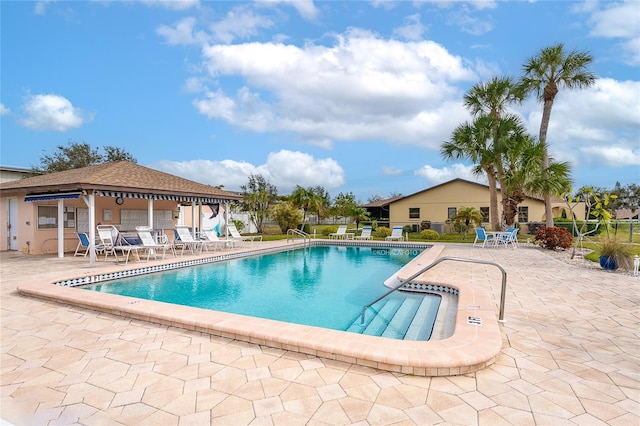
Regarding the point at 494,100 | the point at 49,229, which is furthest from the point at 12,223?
the point at 494,100

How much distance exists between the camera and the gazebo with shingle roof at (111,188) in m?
11.7

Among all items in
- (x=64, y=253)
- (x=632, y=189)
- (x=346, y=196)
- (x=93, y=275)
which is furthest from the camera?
(x=632, y=189)

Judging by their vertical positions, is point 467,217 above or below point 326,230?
above

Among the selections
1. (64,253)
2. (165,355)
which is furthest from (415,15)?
(64,253)

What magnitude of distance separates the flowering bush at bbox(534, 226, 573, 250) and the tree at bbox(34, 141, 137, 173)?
2990 cm

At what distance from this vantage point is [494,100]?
19656 millimetres

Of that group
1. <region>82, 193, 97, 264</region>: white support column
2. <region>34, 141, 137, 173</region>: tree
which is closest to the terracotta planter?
<region>82, 193, 97, 264</region>: white support column

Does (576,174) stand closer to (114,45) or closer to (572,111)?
(572,111)

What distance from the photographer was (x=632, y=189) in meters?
63.0

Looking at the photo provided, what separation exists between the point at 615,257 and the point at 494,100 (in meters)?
12.4

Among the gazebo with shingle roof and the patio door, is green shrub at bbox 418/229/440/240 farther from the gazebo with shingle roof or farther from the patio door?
the patio door

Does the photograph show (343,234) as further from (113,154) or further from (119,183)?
(113,154)

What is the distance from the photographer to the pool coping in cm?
355

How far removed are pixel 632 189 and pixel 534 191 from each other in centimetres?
6348
